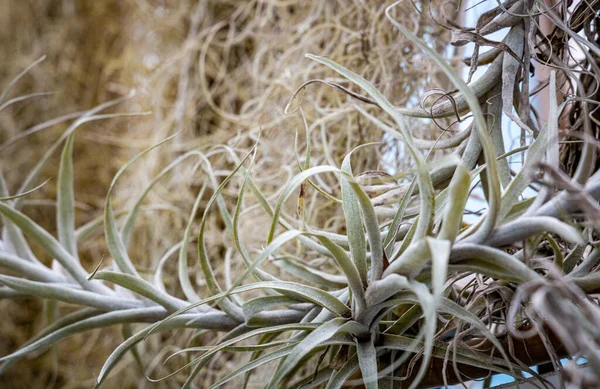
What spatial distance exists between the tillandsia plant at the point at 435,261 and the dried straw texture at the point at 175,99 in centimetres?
12

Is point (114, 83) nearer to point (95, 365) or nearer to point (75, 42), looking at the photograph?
point (75, 42)

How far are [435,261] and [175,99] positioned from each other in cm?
77

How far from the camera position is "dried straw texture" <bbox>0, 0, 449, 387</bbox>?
2.05 ft

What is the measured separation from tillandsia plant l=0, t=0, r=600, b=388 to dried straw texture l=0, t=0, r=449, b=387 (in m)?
0.12

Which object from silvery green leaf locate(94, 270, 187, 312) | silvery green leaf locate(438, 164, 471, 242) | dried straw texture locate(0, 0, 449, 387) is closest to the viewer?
silvery green leaf locate(438, 164, 471, 242)

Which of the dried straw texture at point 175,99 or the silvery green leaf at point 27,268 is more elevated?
the dried straw texture at point 175,99

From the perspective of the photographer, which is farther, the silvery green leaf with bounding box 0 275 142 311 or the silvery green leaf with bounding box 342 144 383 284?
the silvery green leaf with bounding box 0 275 142 311

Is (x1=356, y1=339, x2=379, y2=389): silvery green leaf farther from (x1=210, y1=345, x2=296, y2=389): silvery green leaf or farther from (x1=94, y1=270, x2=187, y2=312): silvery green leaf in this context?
(x1=94, y1=270, x2=187, y2=312): silvery green leaf

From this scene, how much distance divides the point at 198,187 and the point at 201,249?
468mm

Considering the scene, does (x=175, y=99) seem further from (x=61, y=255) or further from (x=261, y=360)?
(x=261, y=360)

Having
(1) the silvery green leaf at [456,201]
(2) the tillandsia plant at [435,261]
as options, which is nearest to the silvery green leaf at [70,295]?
(2) the tillandsia plant at [435,261]

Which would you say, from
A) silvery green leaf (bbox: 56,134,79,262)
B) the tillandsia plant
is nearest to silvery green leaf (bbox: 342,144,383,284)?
the tillandsia plant

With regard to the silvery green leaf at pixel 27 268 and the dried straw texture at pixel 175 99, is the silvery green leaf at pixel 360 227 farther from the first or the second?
the silvery green leaf at pixel 27 268

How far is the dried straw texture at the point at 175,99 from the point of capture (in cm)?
62
